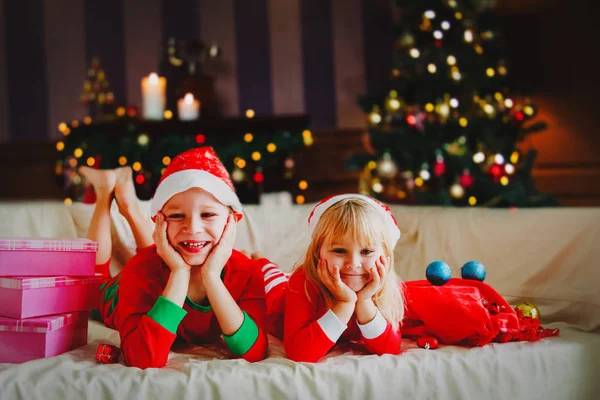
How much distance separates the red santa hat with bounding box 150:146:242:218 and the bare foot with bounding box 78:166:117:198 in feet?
1.30

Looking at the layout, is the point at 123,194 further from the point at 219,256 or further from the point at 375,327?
the point at 375,327

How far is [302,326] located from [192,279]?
0.24 meters

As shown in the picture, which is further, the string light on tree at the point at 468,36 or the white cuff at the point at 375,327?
the string light on tree at the point at 468,36

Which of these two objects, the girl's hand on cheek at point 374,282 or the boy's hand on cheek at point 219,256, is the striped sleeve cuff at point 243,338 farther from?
the girl's hand on cheek at point 374,282

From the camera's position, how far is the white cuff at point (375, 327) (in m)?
1.07

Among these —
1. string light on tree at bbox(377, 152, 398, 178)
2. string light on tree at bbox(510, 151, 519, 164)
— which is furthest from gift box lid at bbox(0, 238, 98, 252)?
string light on tree at bbox(510, 151, 519, 164)

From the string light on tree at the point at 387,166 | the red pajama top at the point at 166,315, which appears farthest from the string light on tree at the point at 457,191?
the red pajama top at the point at 166,315

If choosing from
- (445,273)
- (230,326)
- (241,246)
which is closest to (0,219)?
(241,246)

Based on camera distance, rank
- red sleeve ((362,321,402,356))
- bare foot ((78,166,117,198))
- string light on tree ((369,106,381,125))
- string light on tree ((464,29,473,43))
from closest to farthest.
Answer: red sleeve ((362,321,402,356)), bare foot ((78,166,117,198)), string light on tree ((464,29,473,43)), string light on tree ((369,106,381,125))

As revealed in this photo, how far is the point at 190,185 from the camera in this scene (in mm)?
1084

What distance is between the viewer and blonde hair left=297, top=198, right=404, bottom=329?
3.47 feet

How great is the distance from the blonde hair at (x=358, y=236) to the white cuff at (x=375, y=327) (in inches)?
1.0

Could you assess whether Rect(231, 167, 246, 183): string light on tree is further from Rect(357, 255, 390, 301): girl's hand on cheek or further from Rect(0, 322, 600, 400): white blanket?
Rect(357, 255, 390, 301): girl's hand on cheek

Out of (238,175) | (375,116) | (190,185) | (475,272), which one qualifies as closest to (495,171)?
(375,116)
